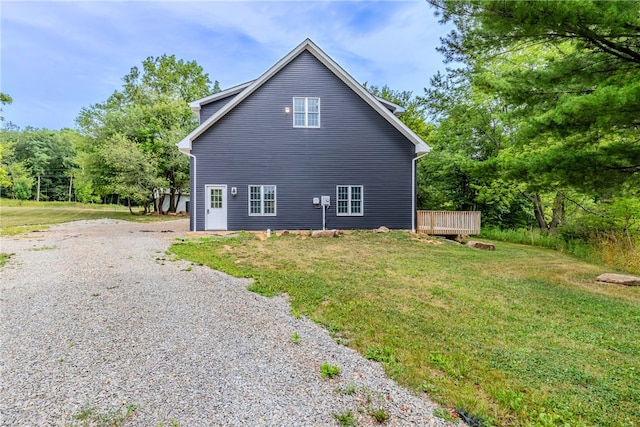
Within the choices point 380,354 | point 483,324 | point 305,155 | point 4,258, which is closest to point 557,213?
point 305,155

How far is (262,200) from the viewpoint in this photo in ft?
40.3

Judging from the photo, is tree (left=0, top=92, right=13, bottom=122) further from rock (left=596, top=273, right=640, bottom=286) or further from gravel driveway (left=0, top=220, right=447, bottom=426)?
rock (left=596, top=273, right=640, bottom=286)

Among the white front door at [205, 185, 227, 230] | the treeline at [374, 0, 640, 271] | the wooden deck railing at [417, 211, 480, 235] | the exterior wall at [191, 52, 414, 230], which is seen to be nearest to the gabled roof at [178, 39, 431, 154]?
the exterior wall at [191, 52, 414, 230]

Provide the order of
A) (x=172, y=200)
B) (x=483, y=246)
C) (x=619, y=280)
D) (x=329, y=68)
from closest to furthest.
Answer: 1. (x=619, y=280)
2. (x=483, y=246)
3. (x=329, y=68)
4. (x=172, y=200)

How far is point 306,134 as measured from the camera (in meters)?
12.4

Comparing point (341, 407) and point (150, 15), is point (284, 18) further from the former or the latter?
point (341, 407)

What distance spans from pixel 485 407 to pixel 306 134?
37.3 feet

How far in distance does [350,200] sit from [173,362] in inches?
411

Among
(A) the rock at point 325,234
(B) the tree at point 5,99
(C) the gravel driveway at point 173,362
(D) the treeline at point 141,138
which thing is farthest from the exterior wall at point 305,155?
(B) the tree at point 5,99

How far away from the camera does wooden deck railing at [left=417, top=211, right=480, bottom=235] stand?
41.5 ft

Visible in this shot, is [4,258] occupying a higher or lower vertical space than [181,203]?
lower

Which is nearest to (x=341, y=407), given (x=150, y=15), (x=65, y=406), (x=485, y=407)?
(x=485, y=407)

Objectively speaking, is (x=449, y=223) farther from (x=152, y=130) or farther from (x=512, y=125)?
(x=152, y=130)

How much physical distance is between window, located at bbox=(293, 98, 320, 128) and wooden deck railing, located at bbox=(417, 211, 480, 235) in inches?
241
